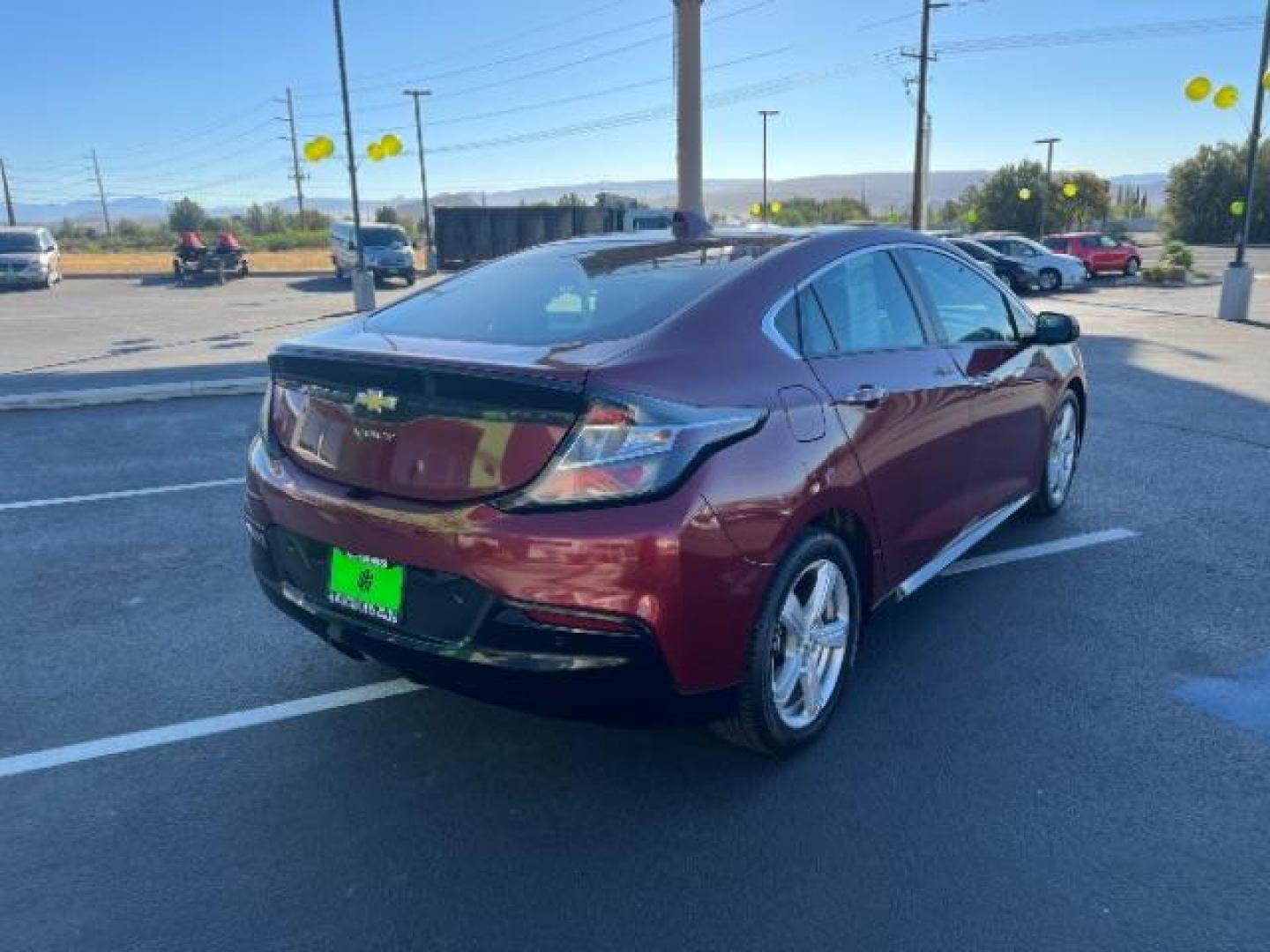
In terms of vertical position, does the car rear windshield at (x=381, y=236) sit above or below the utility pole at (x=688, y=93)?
below

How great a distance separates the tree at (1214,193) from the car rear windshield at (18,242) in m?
59.6

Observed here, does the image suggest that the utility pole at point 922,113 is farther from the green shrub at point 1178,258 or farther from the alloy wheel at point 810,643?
the alloy wheel at point 810,643

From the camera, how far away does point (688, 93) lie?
2369cm

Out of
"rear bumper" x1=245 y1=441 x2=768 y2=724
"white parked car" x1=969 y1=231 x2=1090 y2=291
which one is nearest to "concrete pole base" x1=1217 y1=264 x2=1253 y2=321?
"white parked car" x1=969 y1=231 x2=1090 y2=291

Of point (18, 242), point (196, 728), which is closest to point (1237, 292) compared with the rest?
point (196, 728)

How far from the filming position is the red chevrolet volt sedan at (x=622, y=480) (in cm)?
248

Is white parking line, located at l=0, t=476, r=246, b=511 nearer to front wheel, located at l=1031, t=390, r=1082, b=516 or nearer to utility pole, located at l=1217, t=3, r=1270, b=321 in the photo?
front wheel, located at l=1031, t=390, r=1082, b=516

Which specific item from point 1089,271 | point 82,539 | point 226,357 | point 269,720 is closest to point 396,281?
point 226,357

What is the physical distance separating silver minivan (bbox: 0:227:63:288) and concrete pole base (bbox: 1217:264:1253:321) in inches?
1247

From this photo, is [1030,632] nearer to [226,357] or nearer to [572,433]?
[572,433]

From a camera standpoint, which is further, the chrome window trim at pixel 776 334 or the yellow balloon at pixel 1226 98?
the yellow balloon at pixel 1226 98

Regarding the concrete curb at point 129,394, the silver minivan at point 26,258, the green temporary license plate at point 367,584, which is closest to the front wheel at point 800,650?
the green temporary license plate at point 367,584

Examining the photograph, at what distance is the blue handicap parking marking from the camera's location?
129 inches

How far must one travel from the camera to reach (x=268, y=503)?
303 cm
